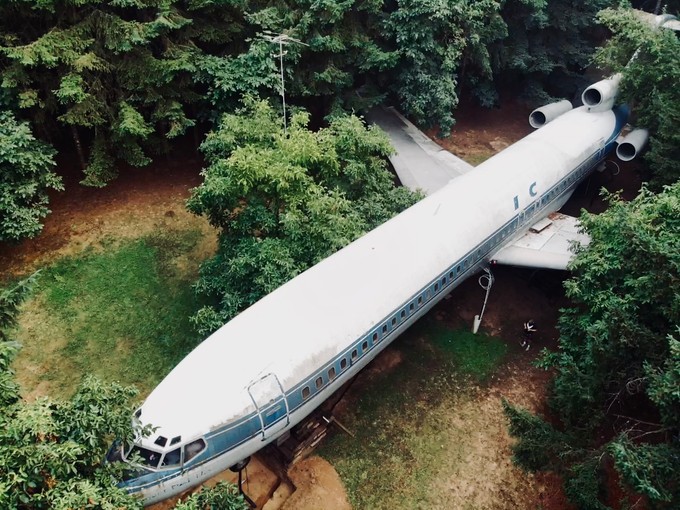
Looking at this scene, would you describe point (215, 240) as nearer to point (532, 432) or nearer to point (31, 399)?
point (31, 399)

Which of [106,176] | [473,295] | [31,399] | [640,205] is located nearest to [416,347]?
[473,295]

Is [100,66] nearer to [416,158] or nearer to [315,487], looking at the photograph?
[416,158]

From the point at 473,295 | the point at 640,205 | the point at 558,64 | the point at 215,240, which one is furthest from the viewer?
the point at 558,64

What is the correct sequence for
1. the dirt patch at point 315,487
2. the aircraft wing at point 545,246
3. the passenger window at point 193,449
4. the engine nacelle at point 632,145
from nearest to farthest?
the passenger window at point 193,449, the dirt patch at point 315,487, the aircraft wing at point 545,246, the engine nacelle at point 632,145

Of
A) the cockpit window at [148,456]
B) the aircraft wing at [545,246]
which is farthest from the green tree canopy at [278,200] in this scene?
the cockpit window at [148,456]

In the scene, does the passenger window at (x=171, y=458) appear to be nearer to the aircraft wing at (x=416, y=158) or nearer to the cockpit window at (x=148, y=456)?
the cockpit window at (x=148, y=456)

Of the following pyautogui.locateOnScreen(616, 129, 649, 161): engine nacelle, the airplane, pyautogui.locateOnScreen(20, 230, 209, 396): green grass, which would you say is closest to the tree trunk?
pyautogui.locateOnScreen(20, 230, 209, 396): green grass
